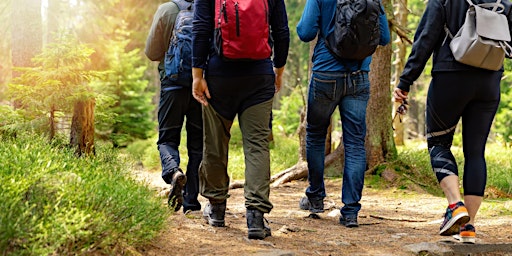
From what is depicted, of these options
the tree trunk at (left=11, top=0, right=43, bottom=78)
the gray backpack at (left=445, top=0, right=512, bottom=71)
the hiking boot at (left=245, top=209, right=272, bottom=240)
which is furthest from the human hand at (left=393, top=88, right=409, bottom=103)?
the tree trunk at (left=11, top=0, right=43, bottom=78)

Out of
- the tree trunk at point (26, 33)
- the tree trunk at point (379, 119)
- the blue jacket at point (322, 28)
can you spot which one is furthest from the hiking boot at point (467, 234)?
the tree trunk at point (26, 33)

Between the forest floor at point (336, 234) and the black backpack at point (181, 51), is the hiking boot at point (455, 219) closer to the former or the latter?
the forest floor at point (336, 234)

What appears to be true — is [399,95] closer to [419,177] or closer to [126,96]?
[419,177]

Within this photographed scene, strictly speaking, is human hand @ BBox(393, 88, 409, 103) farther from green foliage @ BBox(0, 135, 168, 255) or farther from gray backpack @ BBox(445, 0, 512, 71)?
green foliage @ BBox(0, 135, 168, 255)

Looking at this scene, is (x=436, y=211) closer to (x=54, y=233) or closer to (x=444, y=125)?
(x=444, y=125)

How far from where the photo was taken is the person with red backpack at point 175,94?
217 inches

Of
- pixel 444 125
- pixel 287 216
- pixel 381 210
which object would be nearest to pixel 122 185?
pixel 287 216

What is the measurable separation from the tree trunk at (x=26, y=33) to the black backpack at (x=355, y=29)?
577 centimetres

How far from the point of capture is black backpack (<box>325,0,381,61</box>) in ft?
17.5

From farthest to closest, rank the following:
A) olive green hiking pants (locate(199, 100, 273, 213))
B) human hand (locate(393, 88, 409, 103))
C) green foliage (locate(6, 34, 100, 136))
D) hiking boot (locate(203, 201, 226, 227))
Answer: green foliage (locate(6, 34, 100, 136)) < hiking boot (locate(203, 201, 226, 227)) < human hand (locate(393, 88, 409, 103)) < olive green hiking pants (locate(199, 100, 273, 213))

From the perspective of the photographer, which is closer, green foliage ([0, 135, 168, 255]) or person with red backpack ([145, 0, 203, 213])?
green foliage ([0, 135, 168, 255])

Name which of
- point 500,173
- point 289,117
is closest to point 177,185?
point 500,173

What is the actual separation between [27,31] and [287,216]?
5.63m

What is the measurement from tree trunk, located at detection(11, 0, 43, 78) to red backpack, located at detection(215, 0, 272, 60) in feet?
19.2
